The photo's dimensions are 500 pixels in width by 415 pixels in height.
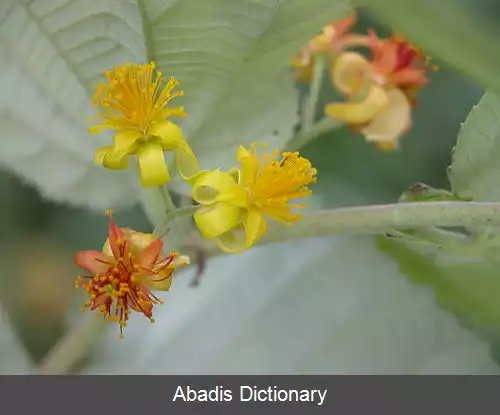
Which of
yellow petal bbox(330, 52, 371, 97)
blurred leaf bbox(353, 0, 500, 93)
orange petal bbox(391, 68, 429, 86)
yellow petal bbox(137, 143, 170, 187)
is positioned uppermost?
yellow petal bbox(330, 52, 371, 97)

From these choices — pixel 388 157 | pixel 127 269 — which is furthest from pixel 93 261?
pixel 388 157

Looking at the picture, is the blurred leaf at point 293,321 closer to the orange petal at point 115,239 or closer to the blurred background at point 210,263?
the blurred background at point 210,263

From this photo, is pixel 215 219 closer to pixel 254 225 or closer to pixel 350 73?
pixel 254 225

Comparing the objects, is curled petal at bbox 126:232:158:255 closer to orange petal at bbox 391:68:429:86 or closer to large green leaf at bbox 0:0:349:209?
large green leaf at bbox 0:0:349:209

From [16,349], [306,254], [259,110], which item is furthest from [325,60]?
[16,349]

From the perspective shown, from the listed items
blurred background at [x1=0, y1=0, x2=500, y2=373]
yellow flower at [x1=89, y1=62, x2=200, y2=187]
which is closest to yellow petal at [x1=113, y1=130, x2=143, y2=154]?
yellow flower at [x1=89, y1=62, x2=200, y2=187]

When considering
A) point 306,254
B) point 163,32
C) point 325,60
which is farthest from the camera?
point 306,254
